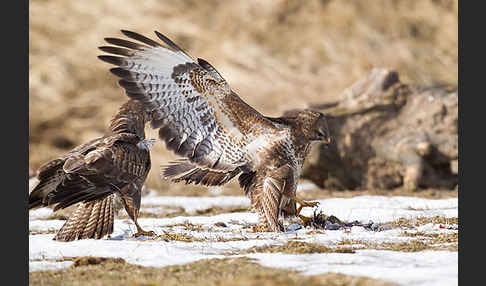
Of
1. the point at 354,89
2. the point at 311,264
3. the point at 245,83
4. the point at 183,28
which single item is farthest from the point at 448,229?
the point at 183,28

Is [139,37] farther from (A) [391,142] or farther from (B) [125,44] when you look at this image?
(A) [391,142]

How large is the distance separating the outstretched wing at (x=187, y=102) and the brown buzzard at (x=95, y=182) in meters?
0.44

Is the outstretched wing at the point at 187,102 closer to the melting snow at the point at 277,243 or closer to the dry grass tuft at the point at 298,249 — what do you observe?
the melting snow at the point at 277,243

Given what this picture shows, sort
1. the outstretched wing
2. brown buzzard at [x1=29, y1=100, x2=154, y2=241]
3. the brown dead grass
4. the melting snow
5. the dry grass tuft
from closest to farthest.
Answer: the brown dead grass
the melting snow
the dry grass tuft
brown buzzard at [x1=29, y1=100, x2=154, y2=241]
the outstretched wing

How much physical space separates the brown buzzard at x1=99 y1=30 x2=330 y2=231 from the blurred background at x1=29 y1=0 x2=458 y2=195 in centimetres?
1148

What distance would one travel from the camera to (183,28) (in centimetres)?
2366

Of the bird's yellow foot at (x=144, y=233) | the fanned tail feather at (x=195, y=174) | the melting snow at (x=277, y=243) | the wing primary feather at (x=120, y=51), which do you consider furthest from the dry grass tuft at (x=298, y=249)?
the wing primary feather at (x=120, y=51)

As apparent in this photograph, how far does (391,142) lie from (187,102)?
6.67m

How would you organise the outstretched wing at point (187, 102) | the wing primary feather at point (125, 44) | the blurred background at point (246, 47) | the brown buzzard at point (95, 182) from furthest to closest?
the blurred background at point (246, 47), the outstretched wing at point (187, 102), the wing primary feather at point (125, 44), the brown buzzard at point (95, 182)

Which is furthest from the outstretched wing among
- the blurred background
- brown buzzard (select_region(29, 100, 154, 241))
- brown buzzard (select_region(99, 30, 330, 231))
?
the blurred background

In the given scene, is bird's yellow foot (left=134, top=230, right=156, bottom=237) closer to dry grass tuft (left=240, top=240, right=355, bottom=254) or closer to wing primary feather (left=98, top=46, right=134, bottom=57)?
dry grass tuft (left=240, top=240, right=355, bottom=254)

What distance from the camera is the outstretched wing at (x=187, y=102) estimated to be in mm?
6336

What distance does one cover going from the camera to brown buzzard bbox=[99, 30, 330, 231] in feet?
20.9

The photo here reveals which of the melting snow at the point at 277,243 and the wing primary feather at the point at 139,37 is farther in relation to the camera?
the wing primary feather at the point at 139,37
